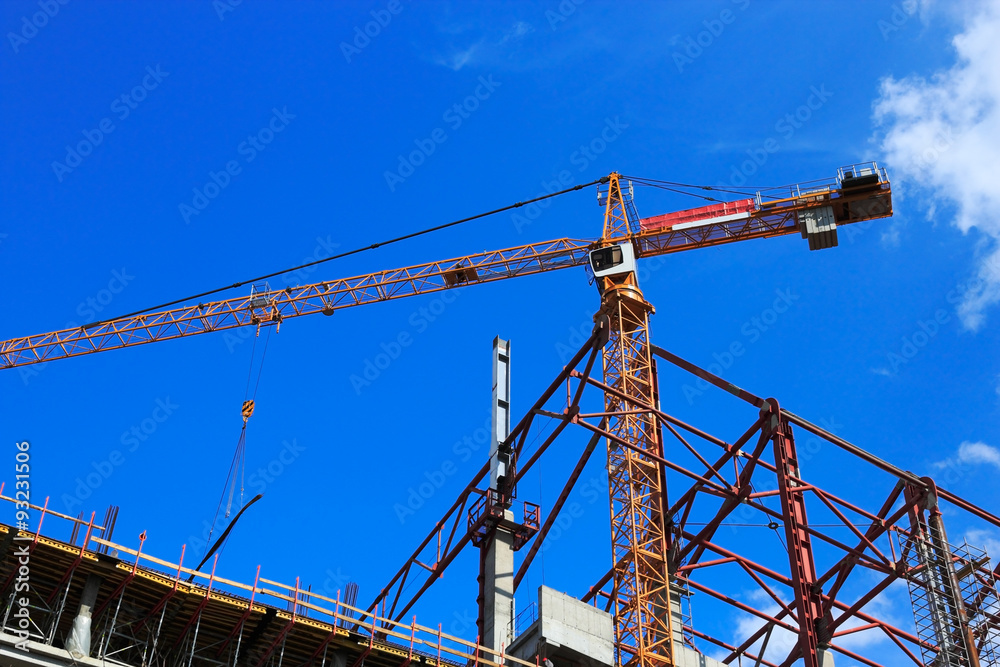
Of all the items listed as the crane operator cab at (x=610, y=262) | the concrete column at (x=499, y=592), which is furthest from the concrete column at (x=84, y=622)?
the crane operator cab at (x=610, y=262)

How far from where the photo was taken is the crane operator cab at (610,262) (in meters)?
52.8

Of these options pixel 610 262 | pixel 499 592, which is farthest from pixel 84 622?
pixel 610 262

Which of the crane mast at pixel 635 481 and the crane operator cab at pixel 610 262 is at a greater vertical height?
the crane operator cab at pixel 610 262

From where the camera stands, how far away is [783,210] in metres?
54.6

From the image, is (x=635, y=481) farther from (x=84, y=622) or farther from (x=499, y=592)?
(x=84, y=622)

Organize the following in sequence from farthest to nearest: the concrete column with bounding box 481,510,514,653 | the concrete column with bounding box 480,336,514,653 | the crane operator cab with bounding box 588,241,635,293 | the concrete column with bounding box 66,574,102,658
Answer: the crane operator cab with bounding box 588,241,635,293 < the concrete column with bounding box 480,336,514,653 < the concrete column with bounding box 481,510,514,653 < the concrete column with bounding box 66,574,102,658

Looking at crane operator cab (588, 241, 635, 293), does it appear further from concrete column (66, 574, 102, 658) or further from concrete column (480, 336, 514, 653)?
concrete column (66, 574, 102, 658)

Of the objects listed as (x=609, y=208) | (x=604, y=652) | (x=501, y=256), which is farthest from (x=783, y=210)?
(x=604, y=652)

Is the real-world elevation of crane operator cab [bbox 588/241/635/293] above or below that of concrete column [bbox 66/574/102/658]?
above

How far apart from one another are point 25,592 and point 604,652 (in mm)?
18751

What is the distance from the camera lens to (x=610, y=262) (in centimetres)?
5316

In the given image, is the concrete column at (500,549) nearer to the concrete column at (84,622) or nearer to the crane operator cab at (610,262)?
the crane operator cab at (610,262)

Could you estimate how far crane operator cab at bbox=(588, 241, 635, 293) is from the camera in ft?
173

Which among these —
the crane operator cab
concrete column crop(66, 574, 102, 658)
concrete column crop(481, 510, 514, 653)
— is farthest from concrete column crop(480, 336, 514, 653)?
concrete column crop(66, 574, 102, 658)
